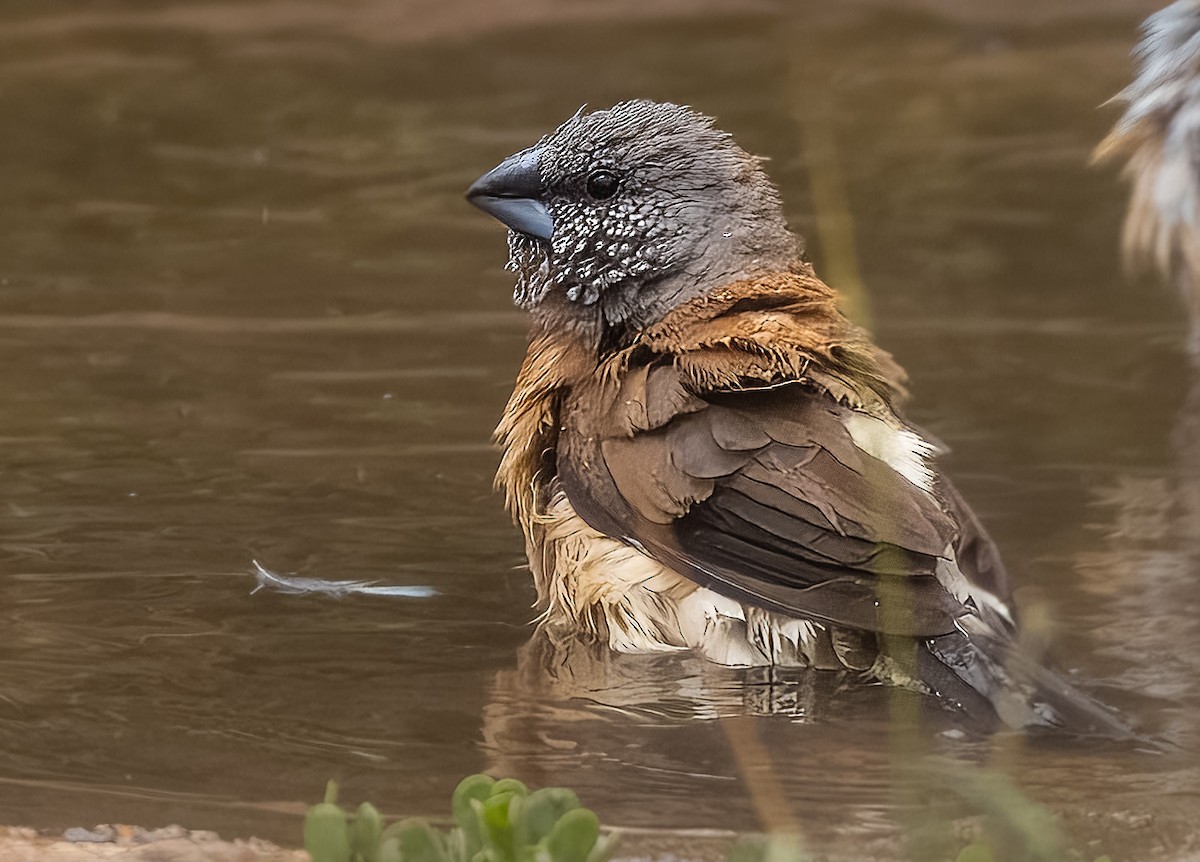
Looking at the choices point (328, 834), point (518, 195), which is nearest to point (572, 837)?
point (328, 834)

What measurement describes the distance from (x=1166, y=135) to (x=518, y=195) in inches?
81.3

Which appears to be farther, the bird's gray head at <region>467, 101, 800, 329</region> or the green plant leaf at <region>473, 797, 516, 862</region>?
the bird's gray head at <region>467, 101, 800, 329</region>

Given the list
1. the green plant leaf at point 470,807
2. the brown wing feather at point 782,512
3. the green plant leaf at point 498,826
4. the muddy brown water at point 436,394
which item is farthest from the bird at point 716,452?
the green plant leaf at point 498,826

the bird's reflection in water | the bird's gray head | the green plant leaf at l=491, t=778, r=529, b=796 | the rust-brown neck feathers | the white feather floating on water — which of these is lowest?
the bird's reflection in water

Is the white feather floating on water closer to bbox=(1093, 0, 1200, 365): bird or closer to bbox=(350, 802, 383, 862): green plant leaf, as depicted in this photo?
bbox=(350, 802, 383, 862): green plant leaf

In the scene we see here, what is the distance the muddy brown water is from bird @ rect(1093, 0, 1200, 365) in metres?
0.49

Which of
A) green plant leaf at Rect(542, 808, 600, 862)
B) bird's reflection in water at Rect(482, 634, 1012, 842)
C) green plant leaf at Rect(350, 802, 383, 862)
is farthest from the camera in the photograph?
bird's reflection in water at Rect(482, 634, 1012, 842)

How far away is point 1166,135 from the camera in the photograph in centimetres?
561

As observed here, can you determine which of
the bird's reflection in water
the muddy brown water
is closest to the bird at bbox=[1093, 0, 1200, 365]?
the muddy brown water

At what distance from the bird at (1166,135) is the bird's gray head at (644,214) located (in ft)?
4.72

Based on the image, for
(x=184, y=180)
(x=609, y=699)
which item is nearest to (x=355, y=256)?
(x=184, y=180)

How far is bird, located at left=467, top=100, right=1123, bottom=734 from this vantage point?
156 inches

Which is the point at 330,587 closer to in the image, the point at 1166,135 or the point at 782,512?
the point at 782,512

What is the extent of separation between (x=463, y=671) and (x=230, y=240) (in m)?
3.58
